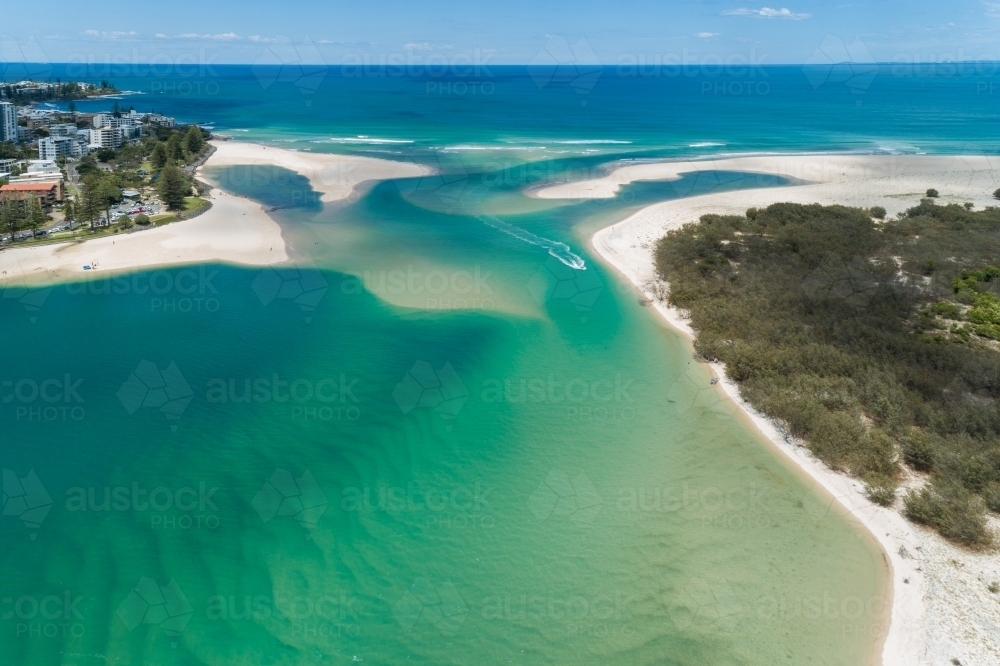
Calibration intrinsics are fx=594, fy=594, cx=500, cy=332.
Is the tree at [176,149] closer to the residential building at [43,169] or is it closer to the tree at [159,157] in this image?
the tree at [159,157]

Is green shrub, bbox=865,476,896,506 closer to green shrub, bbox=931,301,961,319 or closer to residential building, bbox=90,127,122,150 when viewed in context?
green shrub, bbox=931,301,961,319

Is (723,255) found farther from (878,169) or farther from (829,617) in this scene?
(878,169)

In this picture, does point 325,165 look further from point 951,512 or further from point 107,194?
point 951,512

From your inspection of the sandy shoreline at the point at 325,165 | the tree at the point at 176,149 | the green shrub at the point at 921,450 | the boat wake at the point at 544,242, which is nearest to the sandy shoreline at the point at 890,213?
the green shrub at the point at 921,450

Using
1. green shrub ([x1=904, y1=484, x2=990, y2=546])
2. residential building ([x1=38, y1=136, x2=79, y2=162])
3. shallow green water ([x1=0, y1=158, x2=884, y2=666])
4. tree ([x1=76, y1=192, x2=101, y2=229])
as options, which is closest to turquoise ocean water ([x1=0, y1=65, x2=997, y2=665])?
shallow green water ([x1=0, y1=158, x2=884, y2=666])

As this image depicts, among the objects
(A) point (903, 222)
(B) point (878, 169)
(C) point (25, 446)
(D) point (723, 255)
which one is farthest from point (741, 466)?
(B) point (878, 169)

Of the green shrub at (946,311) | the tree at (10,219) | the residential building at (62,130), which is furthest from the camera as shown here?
the residential building at (62,130)

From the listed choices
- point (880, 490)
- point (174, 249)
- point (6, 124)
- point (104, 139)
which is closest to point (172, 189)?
point (174, 249)
